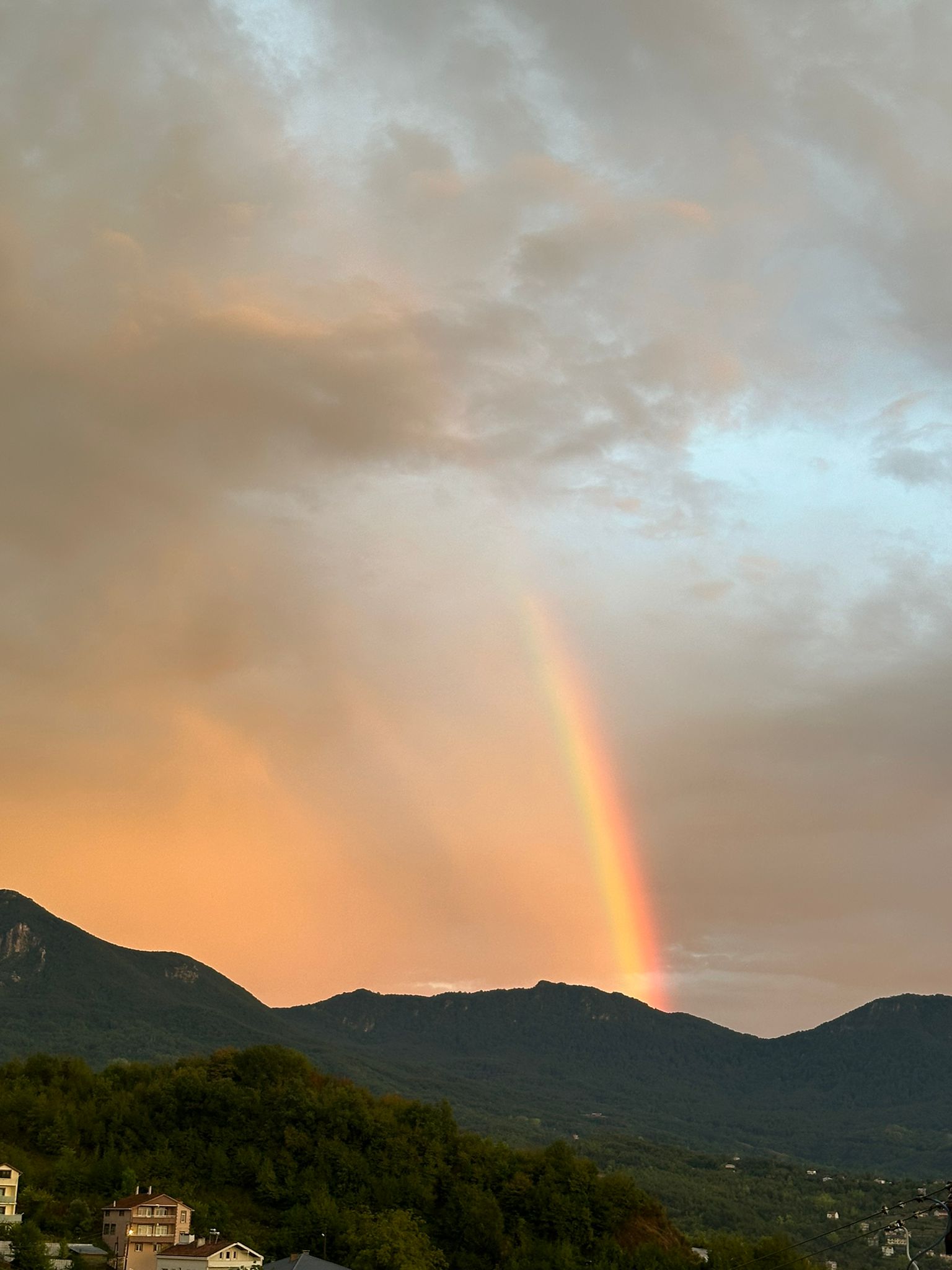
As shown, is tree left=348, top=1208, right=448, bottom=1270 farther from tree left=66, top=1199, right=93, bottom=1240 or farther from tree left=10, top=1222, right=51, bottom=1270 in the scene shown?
tree left=10, top=1222, right=51, bottom=1270

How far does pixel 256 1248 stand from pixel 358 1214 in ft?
34.8

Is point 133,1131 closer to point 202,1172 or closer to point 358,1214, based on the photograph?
point 202,1172

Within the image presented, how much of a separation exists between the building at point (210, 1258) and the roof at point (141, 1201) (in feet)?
22.9

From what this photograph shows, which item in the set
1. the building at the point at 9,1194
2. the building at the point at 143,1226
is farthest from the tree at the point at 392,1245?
the building at the point at 9,1194

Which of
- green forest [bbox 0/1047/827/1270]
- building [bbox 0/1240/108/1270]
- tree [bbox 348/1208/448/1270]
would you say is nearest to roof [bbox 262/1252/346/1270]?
tree [bbox 348/1208/448/1270]

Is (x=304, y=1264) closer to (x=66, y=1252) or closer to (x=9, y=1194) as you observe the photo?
(x=66, y=1252)

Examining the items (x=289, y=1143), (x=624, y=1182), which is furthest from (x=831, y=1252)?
(x=289, y=1143)

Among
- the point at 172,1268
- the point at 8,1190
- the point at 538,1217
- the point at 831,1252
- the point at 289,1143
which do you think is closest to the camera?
the point at 172,1268

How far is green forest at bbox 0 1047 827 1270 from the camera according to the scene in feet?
396

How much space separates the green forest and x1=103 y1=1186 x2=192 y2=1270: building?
194 inches

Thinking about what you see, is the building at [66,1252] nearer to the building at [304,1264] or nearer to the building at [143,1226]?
the building at [143,1226]

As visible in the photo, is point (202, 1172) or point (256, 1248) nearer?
point (256, 1248)

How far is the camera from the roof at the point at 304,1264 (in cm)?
10038

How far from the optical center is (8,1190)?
114 metres
